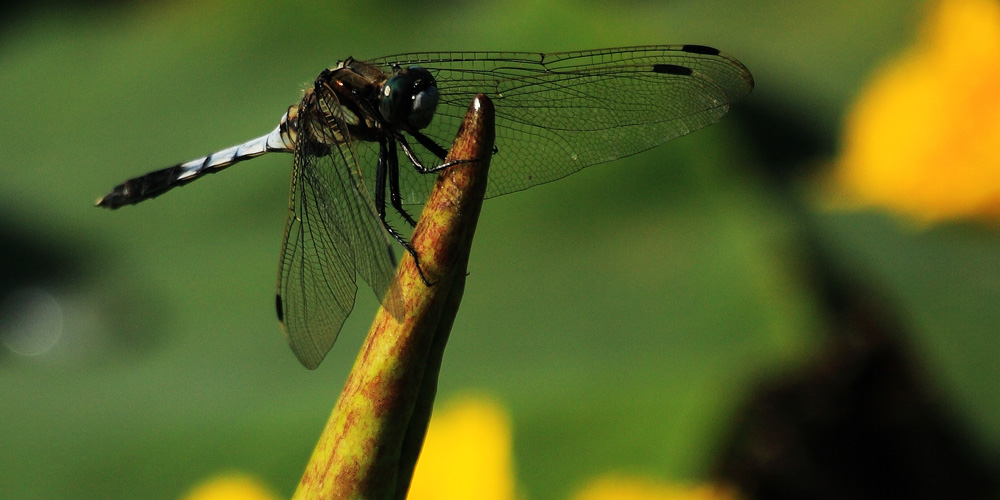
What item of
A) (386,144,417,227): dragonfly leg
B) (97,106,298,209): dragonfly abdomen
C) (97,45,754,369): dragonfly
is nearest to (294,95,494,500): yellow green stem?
(97,45,754,369): dragonfly

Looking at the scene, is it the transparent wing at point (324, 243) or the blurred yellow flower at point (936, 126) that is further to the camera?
the blurred yellow flower at point (936, 126)

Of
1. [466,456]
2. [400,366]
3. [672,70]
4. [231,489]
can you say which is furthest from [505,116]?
[400,366]

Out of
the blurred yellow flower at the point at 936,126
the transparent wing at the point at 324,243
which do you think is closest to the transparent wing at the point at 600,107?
the transparent wing at the point at 324,243

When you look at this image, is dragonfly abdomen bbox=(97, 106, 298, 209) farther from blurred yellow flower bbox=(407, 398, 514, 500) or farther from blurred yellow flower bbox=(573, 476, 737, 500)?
blurred yellow flower bbox=(573, 476, 737, 500)

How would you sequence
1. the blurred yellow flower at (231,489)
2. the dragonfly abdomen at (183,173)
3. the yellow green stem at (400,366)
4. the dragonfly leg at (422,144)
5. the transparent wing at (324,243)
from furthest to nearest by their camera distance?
1. the dragonfly abdomen at (183,173)
2. the dragonfly leg at (422,144)
3. the blurred yellow flower at (231,489)
4. the transparent wing at (324,243)
5. the yellow green stem at (400,366)

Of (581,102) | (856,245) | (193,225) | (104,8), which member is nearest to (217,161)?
(193,225)

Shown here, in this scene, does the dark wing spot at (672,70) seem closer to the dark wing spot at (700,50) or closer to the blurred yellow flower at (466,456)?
the dark wing spot at (700,50)

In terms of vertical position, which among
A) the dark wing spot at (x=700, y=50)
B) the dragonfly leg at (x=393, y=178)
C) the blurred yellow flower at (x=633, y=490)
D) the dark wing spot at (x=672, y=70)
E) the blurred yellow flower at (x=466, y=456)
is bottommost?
the blurred yellow flower at (x=633, y=490)
